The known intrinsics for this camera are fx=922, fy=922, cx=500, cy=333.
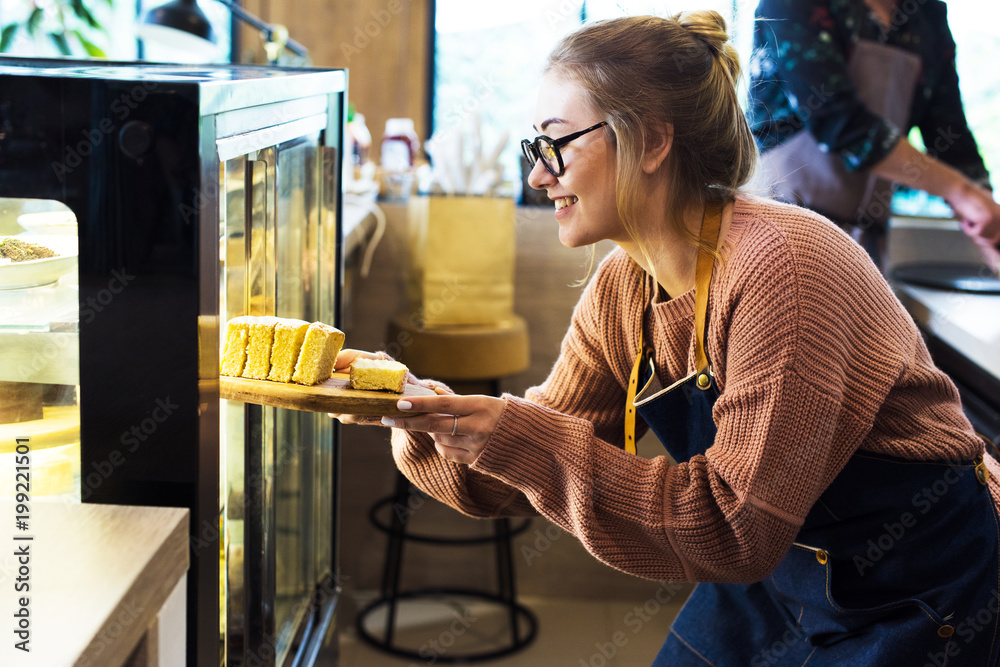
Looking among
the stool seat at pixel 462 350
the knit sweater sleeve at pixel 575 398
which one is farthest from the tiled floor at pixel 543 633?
the knit sweater sleeve at pixel 575 398

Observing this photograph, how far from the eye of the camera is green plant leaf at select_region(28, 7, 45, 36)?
3.12 meters

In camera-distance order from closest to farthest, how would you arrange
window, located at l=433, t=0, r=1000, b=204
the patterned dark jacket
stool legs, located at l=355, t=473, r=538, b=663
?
the patterned dark jacket → stool legs, located at l=355, t=473, r=538, b=663 → window, located at l=433, t=0, r=1000, b=204

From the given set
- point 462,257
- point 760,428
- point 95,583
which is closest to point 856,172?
point 462,257

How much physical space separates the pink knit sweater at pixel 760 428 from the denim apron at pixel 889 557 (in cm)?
4

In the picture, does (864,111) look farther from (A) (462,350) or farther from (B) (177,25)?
(B) (177,25)

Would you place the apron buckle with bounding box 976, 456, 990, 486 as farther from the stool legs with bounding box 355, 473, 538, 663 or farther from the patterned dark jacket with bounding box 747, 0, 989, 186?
the stool legs with bounding box 355, 473, 538, 663

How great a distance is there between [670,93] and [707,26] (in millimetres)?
107

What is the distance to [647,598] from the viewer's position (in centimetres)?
291

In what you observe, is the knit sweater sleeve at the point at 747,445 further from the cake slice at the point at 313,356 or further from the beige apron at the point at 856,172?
the beige apron at the point at 856,172

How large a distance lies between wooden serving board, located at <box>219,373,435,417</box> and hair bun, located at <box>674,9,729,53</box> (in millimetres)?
603

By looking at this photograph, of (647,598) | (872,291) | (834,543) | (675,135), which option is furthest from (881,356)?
(647,598)

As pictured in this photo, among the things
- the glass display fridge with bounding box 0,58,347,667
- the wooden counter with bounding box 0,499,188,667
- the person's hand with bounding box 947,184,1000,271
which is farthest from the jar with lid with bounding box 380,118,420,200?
the wooden counter with bounding box 0,499,188,667

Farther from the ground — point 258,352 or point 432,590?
point 258,352

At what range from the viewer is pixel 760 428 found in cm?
104
